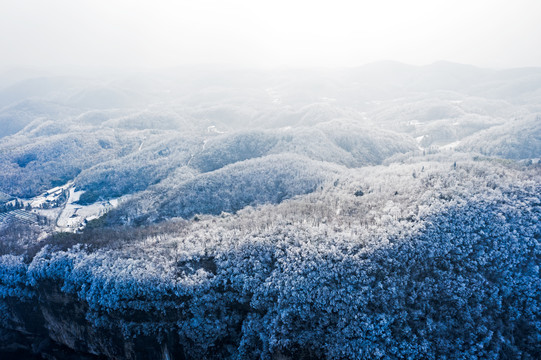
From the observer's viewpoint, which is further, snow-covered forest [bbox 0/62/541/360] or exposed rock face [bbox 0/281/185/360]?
exposed rock face [bbox 0/281/185/360]

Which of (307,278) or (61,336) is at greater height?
(307,278)

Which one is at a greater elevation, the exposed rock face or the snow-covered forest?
the snow-covered forest

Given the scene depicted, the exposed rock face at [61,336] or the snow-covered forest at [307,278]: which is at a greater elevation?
the snow-covered forest at [307,278]

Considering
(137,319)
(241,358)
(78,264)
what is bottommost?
(241,358)

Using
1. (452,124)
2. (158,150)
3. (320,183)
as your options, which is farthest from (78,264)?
(452,124)

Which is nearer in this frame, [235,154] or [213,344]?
[213,344]

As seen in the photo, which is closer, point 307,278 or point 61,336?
point 307,278

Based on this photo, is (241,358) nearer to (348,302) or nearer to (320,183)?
(348,302)

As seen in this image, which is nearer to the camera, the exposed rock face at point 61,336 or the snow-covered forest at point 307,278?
the snow-covered forest at point 307,278
